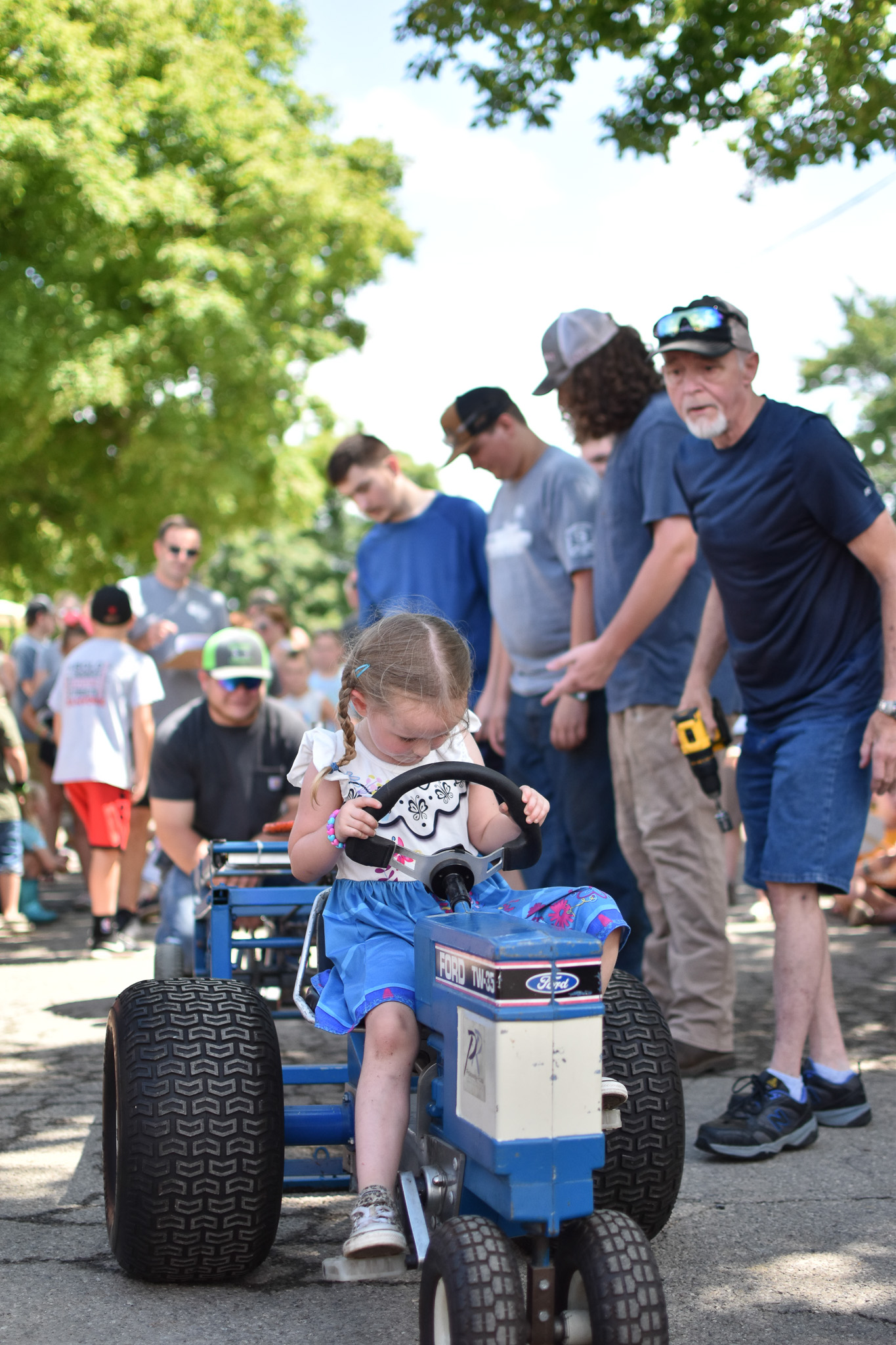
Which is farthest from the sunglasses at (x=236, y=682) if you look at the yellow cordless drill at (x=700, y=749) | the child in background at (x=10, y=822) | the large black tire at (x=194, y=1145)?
the child in background at (x=10, y=822)

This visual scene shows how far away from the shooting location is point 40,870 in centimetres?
995

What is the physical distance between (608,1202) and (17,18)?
1594 cm

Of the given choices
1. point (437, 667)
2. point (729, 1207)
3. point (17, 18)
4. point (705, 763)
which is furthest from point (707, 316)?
point (17, 18)

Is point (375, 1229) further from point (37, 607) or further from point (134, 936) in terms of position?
point (37, 607)

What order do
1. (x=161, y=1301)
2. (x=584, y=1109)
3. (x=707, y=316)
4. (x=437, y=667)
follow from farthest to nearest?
(x=707, y=316)
(x=437, y=667)
(x=161, y=1301)
(x=584, y=1109)

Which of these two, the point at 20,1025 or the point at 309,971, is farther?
the point at 20,1025

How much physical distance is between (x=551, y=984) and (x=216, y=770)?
3504 millimetres

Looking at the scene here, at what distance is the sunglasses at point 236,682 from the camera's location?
553cm

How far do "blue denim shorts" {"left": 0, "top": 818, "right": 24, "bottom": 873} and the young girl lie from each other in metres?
5.59

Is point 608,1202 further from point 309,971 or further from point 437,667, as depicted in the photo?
point 437,667

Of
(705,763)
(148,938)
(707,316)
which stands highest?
(707,316)

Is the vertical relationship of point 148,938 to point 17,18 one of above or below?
below

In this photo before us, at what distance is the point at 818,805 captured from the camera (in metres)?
3.84

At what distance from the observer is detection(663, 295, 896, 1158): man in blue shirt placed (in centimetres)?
378
